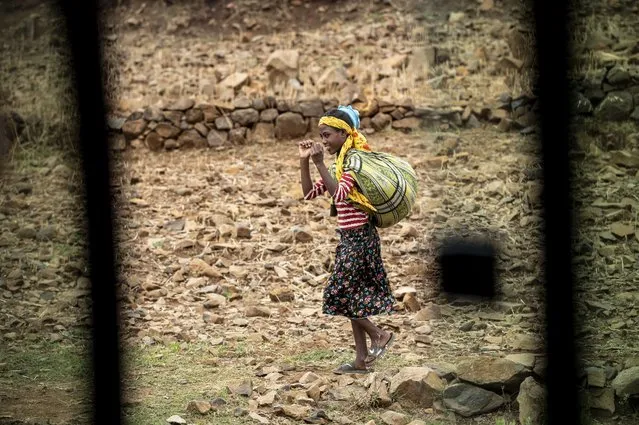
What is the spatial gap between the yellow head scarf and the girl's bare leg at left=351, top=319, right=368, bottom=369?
1.78ft

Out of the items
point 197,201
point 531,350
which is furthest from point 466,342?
point 197,201

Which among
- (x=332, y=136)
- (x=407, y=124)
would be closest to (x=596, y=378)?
(x=332, y=136)

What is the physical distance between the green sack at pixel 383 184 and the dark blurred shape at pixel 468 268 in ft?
4.56

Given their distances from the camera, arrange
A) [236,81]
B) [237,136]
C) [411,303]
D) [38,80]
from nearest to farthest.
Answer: [411,303], [237,136], [236,81], [38,80]

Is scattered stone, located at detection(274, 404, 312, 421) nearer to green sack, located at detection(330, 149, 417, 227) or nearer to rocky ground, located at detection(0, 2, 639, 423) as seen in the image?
rocky ground, located at detection(0, 2, 639, 423)

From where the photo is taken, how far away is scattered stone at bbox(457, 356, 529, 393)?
3469 mm

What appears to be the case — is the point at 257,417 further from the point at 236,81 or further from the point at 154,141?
the point at 236,81

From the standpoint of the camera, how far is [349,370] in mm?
4148

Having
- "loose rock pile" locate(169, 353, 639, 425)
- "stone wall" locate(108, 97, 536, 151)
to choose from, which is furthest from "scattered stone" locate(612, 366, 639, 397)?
"stone wall" locate(108, 97, 536, 151)

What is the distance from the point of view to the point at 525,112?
7.97 metres

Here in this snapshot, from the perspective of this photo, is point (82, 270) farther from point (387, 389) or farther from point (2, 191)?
point (387, 389)

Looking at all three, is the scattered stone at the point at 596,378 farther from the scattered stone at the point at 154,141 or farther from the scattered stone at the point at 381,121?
the scattered stone at the point at 154,141

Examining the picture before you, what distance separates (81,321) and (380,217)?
182 centimetres

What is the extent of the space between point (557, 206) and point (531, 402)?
5.38 ft
